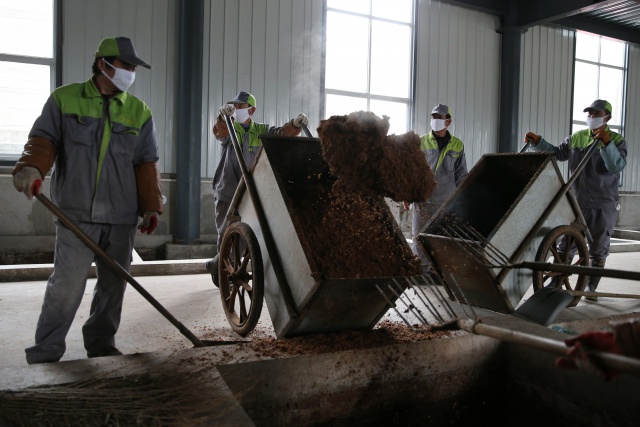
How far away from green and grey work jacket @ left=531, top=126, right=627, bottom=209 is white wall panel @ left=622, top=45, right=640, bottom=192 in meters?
7.83

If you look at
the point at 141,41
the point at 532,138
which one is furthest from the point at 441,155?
the point at 141,41

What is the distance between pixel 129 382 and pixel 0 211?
17.7ft

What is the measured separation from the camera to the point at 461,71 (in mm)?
Answer: 9367

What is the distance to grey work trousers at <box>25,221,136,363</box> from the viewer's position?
2592 millimetres

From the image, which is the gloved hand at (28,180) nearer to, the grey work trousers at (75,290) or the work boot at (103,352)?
the grey work trousers at (75,290)

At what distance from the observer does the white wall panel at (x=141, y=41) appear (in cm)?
648

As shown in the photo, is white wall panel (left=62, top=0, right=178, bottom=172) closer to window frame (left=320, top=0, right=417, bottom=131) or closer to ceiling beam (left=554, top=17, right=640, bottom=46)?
window frame (left=320, top=0, right=417, bottom=131)

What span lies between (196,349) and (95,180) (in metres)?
1.02

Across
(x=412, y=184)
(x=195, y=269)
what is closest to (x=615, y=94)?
(x=195, y=269)

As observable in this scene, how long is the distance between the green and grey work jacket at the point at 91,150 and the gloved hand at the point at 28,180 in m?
0.19

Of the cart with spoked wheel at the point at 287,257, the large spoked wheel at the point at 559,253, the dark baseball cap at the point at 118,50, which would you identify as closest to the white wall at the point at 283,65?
the cart with spoked wheel at the point at 287,257

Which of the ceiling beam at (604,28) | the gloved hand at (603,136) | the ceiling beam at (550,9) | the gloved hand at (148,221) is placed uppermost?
the ceiling beam at (604,28)

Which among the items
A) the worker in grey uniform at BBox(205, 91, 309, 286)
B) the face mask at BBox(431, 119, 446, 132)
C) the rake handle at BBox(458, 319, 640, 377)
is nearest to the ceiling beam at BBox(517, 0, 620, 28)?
the face mask at BBox(431, 119, 446, 132)

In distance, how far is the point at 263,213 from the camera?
292 centimetres
